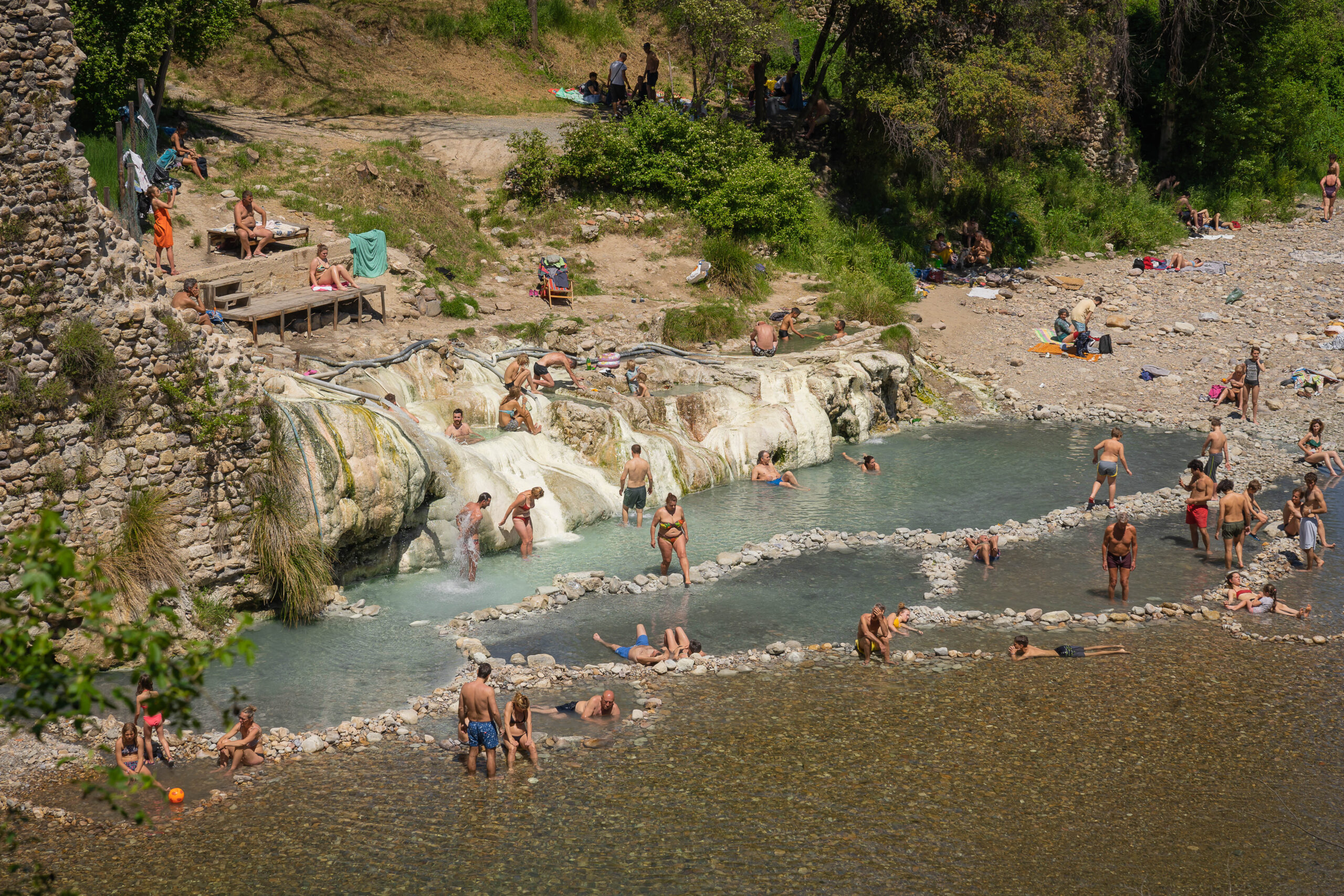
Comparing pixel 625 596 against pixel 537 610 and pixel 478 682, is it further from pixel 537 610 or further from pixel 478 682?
pixel 478 682

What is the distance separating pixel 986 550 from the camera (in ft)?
58.7

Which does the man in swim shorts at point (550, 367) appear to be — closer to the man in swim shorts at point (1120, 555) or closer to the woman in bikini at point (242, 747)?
the man in swim shorts at point (1120, 555)

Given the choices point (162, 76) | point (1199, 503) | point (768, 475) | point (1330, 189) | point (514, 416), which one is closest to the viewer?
point (1199, 503)

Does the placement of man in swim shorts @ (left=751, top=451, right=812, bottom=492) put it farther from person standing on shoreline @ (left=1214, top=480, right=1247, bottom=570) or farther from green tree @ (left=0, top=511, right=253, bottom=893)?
green tree @ (left=0, top=511, right=253, bottom=893)

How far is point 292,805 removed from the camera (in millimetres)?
11203

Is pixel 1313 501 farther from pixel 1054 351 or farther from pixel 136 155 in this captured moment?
pixel 136 155

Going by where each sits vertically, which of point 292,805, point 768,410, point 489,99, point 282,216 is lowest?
point 292,805

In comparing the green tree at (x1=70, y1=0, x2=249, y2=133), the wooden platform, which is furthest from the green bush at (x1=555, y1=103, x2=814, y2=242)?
the green tree at (x1=70, y1=0, x2=249, y2=133)

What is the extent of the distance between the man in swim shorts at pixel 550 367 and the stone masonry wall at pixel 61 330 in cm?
681

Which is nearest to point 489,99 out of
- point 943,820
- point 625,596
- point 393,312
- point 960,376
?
point 393,312

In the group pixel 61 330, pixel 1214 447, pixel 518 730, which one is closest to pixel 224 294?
pixel 61 330

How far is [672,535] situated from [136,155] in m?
12.1

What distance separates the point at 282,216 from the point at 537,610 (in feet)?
42.1

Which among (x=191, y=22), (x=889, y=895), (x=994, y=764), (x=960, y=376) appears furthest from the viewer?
(x=960, y=376)
